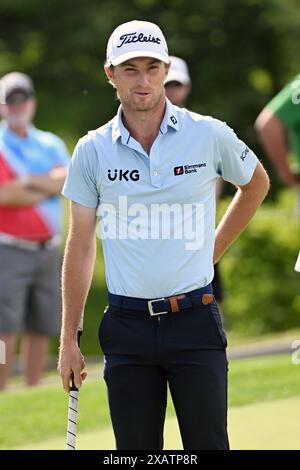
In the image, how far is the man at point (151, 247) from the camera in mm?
4750

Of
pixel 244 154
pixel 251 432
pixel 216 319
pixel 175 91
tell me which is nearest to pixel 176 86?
pixel 175 91

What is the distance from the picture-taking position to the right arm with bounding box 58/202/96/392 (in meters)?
4.88

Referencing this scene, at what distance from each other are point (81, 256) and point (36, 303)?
5.04m

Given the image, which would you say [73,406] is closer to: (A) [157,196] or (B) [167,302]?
(B) [167,302]

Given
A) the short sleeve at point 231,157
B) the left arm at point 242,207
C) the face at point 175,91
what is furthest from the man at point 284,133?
the short sleeve at point 231,157

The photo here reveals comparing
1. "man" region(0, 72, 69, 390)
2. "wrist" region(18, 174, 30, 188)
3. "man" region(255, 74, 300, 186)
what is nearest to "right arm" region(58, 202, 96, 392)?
"man" region(255, 74, 300, 186)

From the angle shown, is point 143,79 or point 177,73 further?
point 177,73

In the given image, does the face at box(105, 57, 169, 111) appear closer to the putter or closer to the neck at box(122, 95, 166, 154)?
the neck at box(122, 95, 166, 154)

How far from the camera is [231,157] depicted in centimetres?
487

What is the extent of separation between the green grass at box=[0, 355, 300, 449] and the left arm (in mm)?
2444

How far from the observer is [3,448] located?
7031mm

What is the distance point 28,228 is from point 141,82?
4928 millimetres
